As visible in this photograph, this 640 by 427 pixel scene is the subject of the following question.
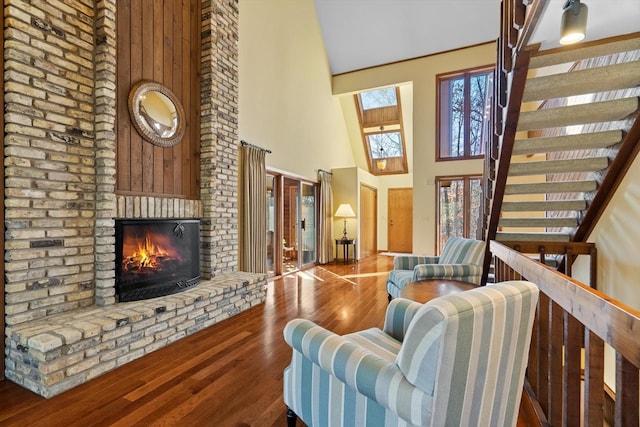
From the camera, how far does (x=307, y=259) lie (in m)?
6.65

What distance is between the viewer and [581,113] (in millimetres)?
2373

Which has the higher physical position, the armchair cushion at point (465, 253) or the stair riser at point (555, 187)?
the stair riser at point (555, 187)

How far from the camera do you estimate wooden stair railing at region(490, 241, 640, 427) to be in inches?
33.1

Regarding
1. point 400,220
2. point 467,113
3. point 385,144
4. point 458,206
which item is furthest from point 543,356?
point 385,144

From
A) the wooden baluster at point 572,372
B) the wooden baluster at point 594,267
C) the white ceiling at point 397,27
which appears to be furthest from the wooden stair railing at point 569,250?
the white ceiling at point 397,27

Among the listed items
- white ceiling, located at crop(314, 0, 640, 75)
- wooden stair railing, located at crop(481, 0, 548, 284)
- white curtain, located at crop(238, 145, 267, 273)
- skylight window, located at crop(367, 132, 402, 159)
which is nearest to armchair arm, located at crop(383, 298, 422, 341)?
wooden stair railing, located at crop(481, 0, 548, 284)

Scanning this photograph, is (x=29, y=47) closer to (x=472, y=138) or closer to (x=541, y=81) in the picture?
(x=541, y=81)

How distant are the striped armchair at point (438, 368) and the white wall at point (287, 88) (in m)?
3.84

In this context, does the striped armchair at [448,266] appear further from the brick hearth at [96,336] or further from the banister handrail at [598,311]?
the brick hearth at [96,336]

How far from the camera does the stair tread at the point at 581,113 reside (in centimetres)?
228

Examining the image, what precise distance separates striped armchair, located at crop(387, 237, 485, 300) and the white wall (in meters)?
2.82

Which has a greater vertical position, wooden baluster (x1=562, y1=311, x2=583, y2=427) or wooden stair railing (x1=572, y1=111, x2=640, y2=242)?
wooden stair railing (x1=572, y1=111, x2=640, y2=242)

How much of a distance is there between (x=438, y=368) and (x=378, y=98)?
8.23 meters

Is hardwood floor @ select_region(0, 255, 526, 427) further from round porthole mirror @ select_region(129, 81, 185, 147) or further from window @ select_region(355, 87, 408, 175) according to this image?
window @ select_region(355, 87, 408, 175)
